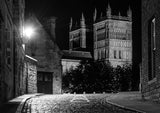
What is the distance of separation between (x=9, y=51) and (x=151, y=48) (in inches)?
253

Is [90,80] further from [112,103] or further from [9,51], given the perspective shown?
[112,103]

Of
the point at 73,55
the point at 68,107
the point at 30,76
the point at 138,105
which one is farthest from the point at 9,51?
the point at 73,55

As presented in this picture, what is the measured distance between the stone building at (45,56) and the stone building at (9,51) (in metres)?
16.9

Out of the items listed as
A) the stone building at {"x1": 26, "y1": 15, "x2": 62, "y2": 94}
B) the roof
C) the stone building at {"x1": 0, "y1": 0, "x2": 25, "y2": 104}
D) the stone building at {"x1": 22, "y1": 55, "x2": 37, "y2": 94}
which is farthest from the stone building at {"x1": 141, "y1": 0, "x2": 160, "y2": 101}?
the roof

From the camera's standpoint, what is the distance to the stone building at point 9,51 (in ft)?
50.9

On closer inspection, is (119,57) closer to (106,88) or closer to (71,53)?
(71,53)

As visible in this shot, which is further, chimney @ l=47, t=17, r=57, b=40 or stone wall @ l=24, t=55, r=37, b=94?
chimney @ l=47, t=17, r=57, b=40

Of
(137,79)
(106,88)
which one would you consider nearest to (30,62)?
(106,88)

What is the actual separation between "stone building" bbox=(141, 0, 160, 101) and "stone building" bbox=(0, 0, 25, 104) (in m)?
6.13

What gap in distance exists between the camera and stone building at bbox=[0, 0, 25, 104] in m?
15.5

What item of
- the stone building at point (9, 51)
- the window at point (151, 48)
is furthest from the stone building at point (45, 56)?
the window at point (151, 48)

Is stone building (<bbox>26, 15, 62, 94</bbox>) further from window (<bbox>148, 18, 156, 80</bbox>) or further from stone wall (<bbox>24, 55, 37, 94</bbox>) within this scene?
window (<bbox>148, 18, 156, 80</bbox>)

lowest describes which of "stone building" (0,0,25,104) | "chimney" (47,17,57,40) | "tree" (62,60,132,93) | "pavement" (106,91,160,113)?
"tree" (62,60,132,93)

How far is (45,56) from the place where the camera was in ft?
146
